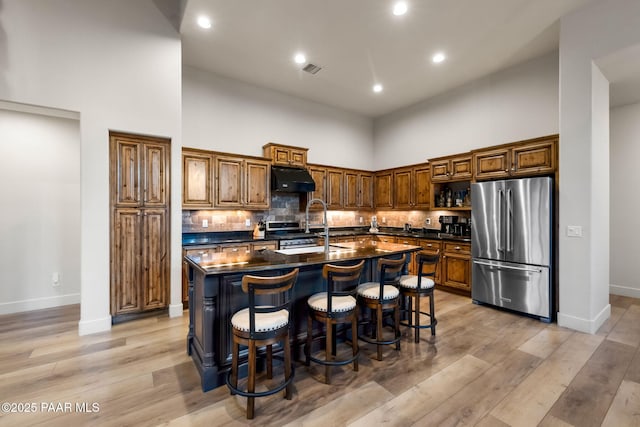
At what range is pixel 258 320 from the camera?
2045 mm

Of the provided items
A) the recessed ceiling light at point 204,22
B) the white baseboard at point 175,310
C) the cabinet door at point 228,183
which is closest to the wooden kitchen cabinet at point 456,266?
the cabinet door at point 228,183

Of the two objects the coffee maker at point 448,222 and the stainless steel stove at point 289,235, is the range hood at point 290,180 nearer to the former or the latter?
the stainless steel stove at point 289,235

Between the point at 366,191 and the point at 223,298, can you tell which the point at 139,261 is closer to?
the point at 223,298

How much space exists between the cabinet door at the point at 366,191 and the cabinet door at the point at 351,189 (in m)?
0.12

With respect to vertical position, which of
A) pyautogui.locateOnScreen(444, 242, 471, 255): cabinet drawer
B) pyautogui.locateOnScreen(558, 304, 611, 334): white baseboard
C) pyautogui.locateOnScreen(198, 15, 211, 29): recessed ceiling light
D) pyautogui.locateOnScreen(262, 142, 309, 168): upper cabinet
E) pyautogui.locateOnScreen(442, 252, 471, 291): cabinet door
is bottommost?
pyautogui.locateOnScreen(558, 304, 611, 334): white baseboard

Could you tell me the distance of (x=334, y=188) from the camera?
631 centimetres

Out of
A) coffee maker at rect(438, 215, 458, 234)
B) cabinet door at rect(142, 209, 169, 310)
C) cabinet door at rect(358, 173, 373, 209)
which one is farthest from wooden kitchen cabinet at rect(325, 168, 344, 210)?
cabinet door at rect(142, 209, 169, 310)

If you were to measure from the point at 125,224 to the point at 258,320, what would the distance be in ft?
8.70

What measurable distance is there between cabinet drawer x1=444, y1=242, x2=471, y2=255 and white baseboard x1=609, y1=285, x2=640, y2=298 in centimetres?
267

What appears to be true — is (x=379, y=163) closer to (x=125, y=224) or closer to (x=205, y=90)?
(x=205, y=90)

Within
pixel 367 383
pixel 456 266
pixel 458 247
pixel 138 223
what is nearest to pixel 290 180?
pixel 138 223

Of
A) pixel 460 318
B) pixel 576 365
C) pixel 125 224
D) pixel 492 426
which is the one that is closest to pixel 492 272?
pixel 460 318

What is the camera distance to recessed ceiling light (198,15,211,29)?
3.55 metres

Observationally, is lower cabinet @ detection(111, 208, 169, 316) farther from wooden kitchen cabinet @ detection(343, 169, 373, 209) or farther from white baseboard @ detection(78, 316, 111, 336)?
wooden kitchen cabinet @ detection(343, 169, 373, 209)
